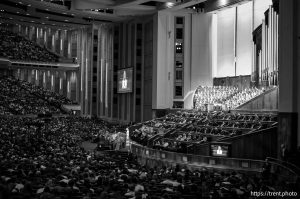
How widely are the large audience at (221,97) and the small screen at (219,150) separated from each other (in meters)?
8.66

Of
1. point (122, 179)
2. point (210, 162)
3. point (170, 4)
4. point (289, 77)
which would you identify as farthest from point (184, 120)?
point (122, 179)

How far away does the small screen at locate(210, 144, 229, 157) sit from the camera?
19222 mm

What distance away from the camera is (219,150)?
766 inches

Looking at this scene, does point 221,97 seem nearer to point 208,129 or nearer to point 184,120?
point 184,120

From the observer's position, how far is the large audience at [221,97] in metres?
31.1

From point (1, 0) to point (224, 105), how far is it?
31.9 metres

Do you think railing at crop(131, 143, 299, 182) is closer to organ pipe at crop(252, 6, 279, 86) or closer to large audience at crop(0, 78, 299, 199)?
large audience at crop(0, 78, 299, 199)

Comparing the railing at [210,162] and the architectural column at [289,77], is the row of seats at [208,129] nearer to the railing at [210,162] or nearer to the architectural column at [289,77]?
the railing at [210,162]

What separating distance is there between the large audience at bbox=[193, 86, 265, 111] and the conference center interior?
154 mm

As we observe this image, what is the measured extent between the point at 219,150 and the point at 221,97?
59.5 feet

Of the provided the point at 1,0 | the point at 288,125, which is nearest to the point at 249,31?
the point at 288,125

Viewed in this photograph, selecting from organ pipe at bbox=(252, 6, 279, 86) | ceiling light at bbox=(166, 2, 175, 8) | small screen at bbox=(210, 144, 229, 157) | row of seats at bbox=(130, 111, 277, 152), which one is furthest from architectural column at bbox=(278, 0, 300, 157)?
ceiling light at bbox=(166, 2, 175, 8)

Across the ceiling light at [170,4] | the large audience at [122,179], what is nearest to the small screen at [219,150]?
the large audience at [122,179]

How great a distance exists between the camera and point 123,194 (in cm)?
1022
